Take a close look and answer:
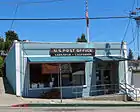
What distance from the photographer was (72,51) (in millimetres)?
31938

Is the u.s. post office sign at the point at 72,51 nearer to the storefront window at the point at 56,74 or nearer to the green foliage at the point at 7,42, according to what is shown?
the storefront window at the point at 56,74

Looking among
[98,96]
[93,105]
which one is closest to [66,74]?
[98,96]

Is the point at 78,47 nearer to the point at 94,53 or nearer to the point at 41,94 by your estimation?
the point at 94,53

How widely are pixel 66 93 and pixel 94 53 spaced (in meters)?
4.44

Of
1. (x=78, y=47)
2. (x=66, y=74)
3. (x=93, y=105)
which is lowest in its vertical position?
(x=93, y=105)

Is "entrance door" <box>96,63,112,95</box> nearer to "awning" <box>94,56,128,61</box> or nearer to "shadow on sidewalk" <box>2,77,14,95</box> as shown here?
"awning" <box>94,56,128,61</box>

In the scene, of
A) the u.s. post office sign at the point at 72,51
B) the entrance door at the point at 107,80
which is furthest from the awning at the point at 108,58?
the entrance door at the point at 107,80

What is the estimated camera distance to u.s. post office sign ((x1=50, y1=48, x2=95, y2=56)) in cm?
3134

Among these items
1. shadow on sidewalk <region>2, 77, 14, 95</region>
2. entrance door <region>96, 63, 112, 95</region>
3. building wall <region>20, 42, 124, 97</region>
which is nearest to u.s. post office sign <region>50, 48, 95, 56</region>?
building wall <region>20, 42, 124, 97</region>

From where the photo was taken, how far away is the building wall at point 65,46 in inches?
1196

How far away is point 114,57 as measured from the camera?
108 ft

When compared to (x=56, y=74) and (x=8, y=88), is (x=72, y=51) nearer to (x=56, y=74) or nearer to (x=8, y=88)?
(x=56, y=74)

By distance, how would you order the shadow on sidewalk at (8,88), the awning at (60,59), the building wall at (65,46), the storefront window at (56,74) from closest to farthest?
the awning at (60,59), the building wall at (65,46), the storefront window at (56,74), the shadow on sidewalk at (8,88)

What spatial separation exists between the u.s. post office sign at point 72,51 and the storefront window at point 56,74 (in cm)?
91
